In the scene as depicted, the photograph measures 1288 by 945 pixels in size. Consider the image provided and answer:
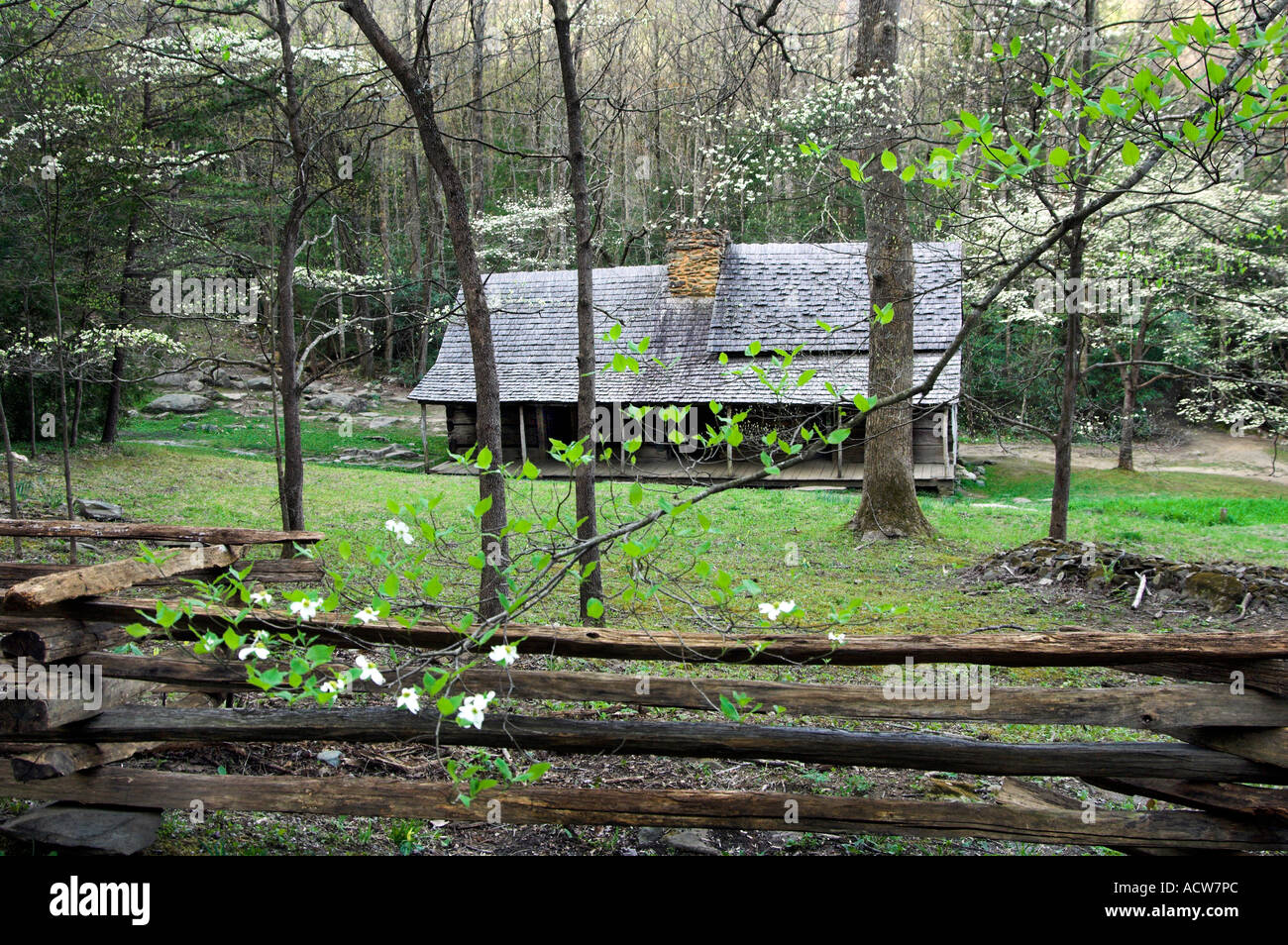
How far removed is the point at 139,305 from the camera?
1694 centimetres

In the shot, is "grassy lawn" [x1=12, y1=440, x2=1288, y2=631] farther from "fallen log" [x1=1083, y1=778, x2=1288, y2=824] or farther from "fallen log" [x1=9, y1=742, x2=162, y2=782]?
"fallen log" [x1=1083, y1=778, x2=1288, y2=824]

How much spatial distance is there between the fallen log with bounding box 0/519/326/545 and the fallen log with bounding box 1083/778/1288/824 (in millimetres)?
3962

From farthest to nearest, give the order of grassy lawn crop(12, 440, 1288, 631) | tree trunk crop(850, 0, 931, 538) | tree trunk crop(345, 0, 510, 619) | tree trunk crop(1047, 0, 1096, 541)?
tree trunk crop(850, 0, 931, 538) < grassy lawn crop(12, 440, 1288, 631) < tree trunk crop(1047, 0, 1096, 541) < tree trunk crop(345, 0, 510, 619)

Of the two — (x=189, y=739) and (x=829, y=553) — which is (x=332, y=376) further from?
(x=189, y=739)

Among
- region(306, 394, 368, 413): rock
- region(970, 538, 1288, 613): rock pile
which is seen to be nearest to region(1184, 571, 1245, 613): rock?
region(970, 538, 1288, 613): rock pile

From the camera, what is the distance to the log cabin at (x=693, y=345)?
62.2 feet

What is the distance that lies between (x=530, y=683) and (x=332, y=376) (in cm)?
3298

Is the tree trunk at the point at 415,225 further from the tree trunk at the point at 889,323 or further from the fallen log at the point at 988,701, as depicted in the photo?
the fallen log at the point at 988,701

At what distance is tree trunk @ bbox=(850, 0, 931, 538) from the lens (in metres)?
10.5

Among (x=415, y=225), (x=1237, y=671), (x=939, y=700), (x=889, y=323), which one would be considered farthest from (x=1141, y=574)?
(x=415, y=225)

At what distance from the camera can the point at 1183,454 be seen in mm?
24703

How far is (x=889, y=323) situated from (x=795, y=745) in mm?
7868

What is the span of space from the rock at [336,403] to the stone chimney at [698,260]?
13.2 m
